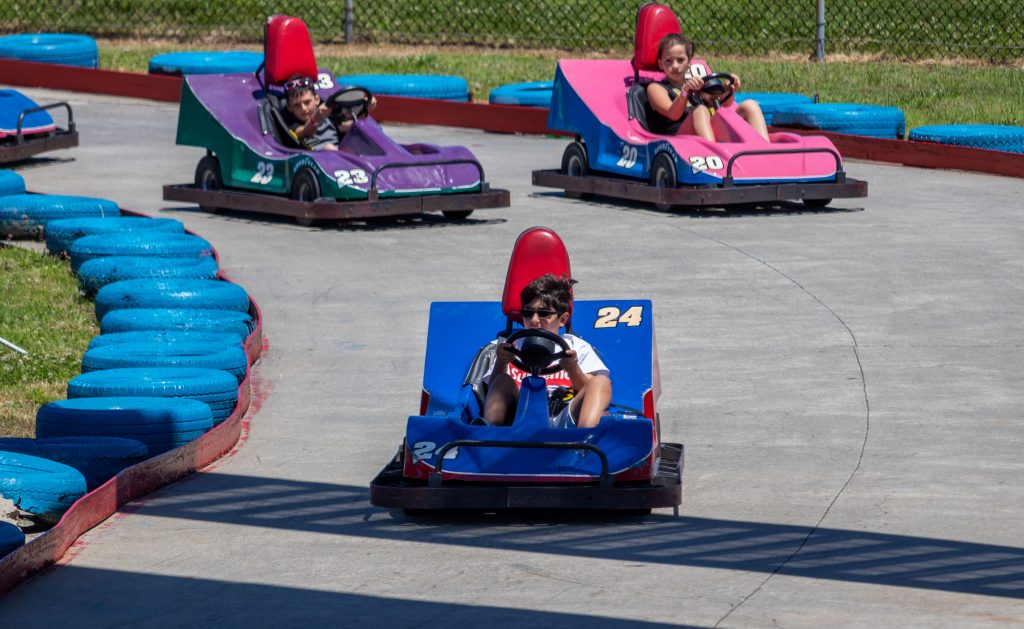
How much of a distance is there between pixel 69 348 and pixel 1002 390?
435cm

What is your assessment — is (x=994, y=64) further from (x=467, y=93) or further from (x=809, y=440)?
(x=809, y=440)

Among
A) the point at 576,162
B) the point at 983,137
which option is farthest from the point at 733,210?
the point at 983,137

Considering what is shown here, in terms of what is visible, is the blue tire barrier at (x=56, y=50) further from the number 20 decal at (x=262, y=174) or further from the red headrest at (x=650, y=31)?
the red headrest at (x=650, y=31)

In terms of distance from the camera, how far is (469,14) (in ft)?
67.3

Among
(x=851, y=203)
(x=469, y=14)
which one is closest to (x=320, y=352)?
(x=851, y=203)

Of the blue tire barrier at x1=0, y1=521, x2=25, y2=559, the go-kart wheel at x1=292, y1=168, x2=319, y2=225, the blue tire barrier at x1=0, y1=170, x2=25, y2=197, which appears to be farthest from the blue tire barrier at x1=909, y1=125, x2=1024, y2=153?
the blue tire barrier at x1=0, y1=521, x2=25, y2=559

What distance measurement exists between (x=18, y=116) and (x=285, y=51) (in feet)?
8.92

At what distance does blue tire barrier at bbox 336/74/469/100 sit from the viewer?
56.6 feet

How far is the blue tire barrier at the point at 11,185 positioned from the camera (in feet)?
40.3

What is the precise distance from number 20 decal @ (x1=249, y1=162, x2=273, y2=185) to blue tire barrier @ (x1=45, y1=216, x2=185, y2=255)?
1169 mm

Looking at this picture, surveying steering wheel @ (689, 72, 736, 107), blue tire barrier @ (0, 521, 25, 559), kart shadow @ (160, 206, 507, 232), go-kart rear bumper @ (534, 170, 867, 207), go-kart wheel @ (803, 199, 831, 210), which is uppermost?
steering wheel @ (689, 72, 736, 107)

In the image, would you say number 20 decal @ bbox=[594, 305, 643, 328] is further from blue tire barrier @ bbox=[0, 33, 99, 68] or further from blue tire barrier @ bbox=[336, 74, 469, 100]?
blue tire barrier @ bbox=[0, 33, 99, 68]

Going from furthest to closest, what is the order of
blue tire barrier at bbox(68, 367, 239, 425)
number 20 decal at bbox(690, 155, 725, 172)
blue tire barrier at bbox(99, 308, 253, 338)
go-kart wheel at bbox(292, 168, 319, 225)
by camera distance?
1. number 20 decal at bbox(690, 155, 725, 172)
2. go-kart wheel at bbox(292, 168, 319, 225)
3. blue tire barrier at bbox(99, 308, 253, 338)
4. blue tire barrier at bbox(68, 367, 239, 425)

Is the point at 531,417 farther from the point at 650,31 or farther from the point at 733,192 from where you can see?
the point at 650,31
